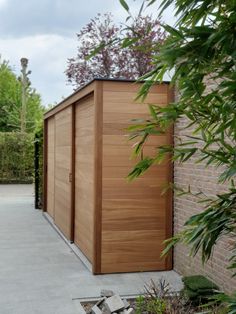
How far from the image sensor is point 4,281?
4816 millimetres

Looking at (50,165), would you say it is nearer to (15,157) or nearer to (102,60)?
(102,60)

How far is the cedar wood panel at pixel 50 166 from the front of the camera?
8930 mm

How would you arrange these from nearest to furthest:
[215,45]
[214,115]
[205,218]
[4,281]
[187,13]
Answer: [215,45]
[187,13]
[205,218]
[214,115]
[4,281]

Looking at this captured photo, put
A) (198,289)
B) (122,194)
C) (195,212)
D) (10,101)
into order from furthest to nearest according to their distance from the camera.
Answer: (10,101)
(122,194)
(195,212)
(198,289)

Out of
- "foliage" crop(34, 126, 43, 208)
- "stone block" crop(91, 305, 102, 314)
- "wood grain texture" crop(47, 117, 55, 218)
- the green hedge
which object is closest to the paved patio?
"stone block" crop(91, 305, 102, 314)

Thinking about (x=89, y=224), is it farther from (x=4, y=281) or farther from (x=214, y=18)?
(x=214, y=18)

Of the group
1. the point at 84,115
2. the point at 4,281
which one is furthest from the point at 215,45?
the point at 84,115

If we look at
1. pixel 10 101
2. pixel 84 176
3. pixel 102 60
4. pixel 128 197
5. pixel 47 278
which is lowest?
pixel 47 278

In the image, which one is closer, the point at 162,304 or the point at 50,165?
the point at 162,304

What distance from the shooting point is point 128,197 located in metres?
5.06

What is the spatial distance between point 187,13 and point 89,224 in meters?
4.15

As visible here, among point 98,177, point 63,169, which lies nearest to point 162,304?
point 98,177

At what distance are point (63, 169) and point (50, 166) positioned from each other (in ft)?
6.28

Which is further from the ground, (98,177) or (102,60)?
(102,60)
